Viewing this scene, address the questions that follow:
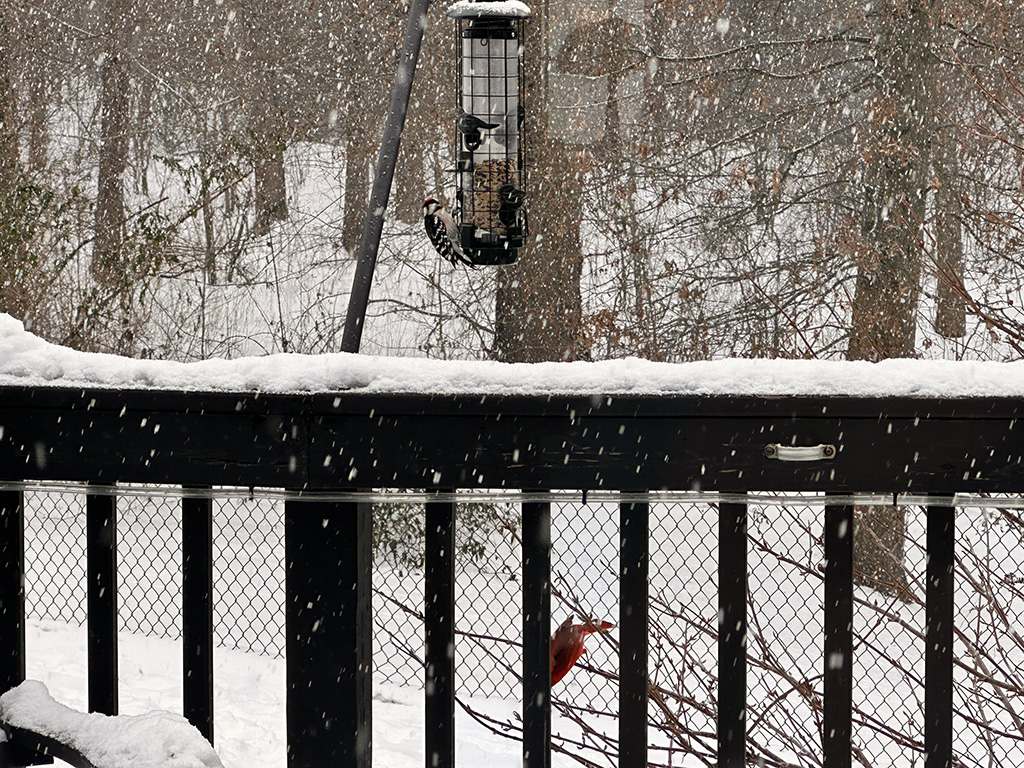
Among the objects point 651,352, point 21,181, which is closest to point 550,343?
point 651,352

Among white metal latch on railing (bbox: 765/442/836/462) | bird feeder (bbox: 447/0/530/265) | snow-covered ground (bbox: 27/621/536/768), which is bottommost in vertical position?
snow-covered ground (bbox: 27/621/536/768)

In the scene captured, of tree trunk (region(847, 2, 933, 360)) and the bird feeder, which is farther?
tree trunk (region(847, 2, 933, 360))

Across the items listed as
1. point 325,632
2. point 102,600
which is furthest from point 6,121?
point 325,632

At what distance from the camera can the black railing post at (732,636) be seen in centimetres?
153

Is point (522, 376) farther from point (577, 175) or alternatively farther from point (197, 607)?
point (577, 175)

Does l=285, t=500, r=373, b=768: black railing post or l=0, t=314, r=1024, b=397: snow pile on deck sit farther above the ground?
l=0, t=314, r=1024, b=397: snow pile on deck

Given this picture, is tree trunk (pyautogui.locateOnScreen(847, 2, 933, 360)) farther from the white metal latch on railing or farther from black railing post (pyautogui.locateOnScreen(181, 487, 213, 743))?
black railing post (pyautogui.locateOnScreen(181, 487, 213, 743))

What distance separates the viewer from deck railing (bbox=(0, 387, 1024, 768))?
4.94 feet

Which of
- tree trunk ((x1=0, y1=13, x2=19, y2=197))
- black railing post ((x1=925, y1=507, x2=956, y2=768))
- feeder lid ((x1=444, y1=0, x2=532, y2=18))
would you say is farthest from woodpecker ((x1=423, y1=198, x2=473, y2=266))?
tree trunk ((x1=0, y1=13, x2=19, y2=197))

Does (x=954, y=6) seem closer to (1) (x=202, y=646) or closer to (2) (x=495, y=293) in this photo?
(2) (x=495, y=293)

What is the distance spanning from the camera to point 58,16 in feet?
36.8

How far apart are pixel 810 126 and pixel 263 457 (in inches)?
334

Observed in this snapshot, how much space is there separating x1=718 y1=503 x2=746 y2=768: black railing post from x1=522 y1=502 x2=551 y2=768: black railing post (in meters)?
0.25

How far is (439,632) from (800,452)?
58 centimetres
